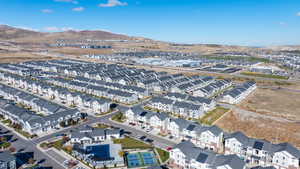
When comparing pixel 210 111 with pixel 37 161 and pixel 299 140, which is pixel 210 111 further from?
pixel 37 161

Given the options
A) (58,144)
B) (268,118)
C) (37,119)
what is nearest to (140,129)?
(58,144)

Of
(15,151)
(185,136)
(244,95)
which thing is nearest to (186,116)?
(185,136)

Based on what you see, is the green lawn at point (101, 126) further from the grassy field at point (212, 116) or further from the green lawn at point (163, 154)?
the grassy field at point (212, 116)

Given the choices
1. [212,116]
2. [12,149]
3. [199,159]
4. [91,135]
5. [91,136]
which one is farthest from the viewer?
[212,116]

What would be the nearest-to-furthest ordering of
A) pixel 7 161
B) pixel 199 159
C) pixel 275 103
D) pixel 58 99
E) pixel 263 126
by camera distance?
pixel 7 161 < pixel 199 159 < pixel 263 126 < pixel 275 103 < pixel 58 99

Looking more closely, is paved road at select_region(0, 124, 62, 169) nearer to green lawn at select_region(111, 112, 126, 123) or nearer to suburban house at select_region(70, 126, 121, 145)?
suburban house at select_region(70, 126, 121, 145)

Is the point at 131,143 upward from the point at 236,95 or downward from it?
downward

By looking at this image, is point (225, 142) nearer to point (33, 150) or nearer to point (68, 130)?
point (68, 130)

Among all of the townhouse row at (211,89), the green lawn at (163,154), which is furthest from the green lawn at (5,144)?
the townhouse row at (211,89)
